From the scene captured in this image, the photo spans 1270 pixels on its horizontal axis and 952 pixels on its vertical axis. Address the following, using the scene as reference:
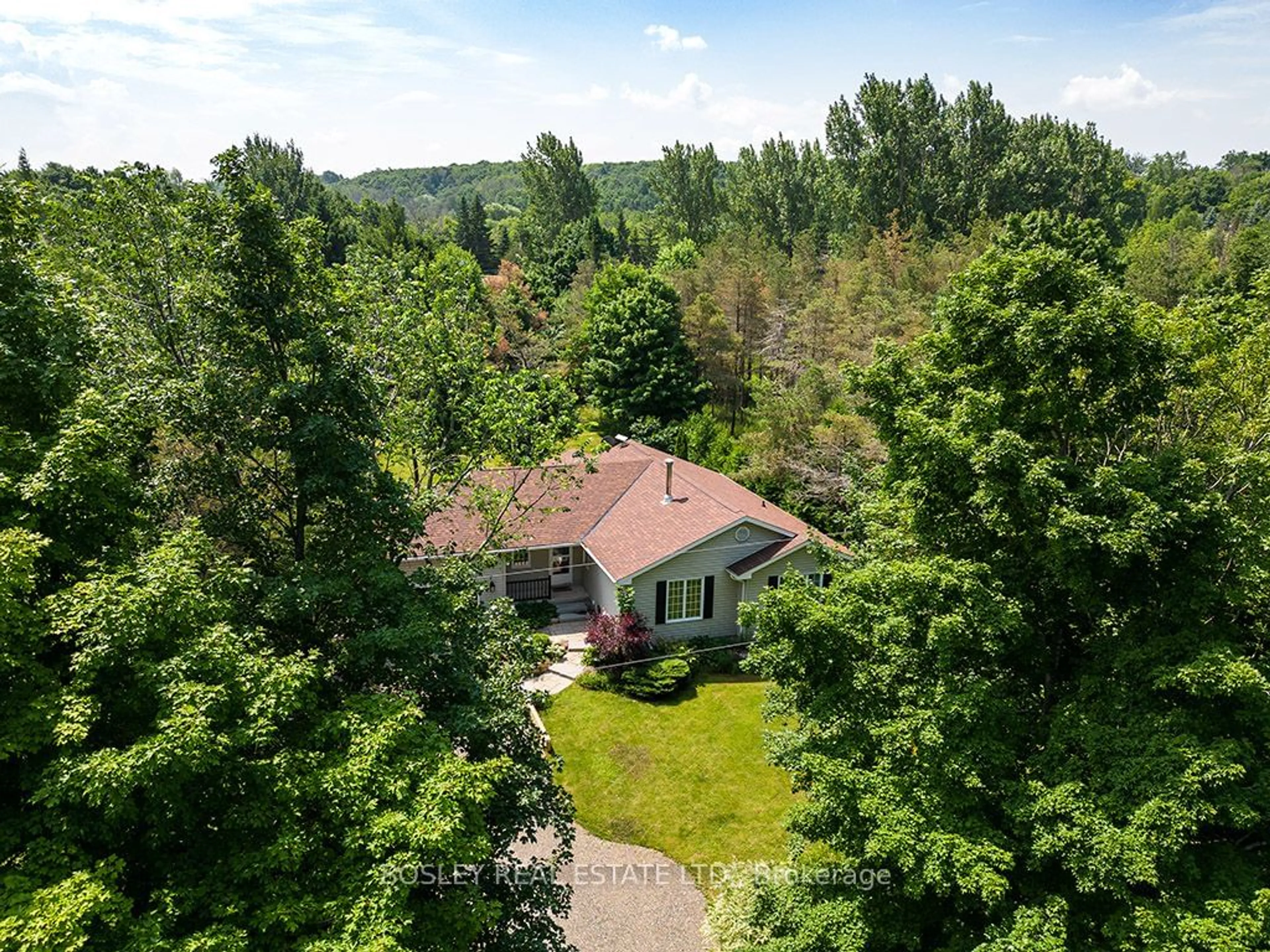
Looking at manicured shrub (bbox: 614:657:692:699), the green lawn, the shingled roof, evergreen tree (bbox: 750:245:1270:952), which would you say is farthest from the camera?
the shingled roof

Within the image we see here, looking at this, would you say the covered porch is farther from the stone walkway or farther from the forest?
the forest

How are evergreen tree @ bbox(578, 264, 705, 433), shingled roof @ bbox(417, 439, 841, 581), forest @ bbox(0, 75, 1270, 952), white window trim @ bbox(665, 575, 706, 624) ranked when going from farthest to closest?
evergreen tree @ bbox(578, 264, 705, 433)
white window trim @ bbox(665, 575, 706, 624)
shingled roof @ bbox(417, 439, 841, 581)
forest @ bbox(0, 75, 1270, 952)

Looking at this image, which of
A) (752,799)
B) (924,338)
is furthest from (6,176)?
(752,799)

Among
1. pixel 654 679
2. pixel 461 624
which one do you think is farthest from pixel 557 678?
pixel 461 624

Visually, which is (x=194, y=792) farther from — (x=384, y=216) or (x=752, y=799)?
(x=384, y=216)

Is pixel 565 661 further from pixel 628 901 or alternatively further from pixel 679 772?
pixel 628 901

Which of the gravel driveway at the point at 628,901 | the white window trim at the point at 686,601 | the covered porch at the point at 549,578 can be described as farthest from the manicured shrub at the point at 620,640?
the gravel driveway at the point at 628,901

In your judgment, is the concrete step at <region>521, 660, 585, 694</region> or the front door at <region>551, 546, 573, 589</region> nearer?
the concrete step at <region>521, 660, 585, 694</region>

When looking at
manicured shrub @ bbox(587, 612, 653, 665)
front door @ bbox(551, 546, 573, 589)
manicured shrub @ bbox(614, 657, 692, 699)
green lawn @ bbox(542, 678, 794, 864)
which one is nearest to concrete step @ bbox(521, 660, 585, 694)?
green lawn @ bbox(542, 678, 794, 864)
